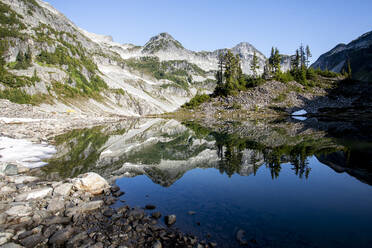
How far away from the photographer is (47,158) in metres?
26.2

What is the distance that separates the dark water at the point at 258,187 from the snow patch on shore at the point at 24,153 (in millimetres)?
2202

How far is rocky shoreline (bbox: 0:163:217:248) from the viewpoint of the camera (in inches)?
404

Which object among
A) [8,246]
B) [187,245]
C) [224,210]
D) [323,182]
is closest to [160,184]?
[224,210]

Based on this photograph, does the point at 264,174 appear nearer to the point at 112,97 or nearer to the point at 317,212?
the point at 317,212

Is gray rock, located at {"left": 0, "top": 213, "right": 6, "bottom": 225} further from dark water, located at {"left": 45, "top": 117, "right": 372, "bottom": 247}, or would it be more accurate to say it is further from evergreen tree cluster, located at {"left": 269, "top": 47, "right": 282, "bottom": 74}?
evergreen tree cluster, located at {"left": 269, "top": 47, "right": 282, "bottom": 74}

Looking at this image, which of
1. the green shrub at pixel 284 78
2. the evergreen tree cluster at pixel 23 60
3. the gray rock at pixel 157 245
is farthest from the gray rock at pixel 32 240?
the evergreen tree cluster at pixel 23 60

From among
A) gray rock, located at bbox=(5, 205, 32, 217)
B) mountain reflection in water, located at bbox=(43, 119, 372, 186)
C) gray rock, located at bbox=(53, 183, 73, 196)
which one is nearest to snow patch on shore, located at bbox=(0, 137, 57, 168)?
mountain reflection in water, located at bbox=(43, 119, 372, 186)

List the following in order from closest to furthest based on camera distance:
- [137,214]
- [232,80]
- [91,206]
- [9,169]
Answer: [137,214] → [91,206] → [9,169] → [232,80]

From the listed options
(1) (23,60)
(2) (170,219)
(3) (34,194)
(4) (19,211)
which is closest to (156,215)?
(2) (170,219)

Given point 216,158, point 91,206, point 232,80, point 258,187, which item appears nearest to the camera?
point 91,206

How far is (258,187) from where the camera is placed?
17219mm

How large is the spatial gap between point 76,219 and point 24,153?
68.2 ft

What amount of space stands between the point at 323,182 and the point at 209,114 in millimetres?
83425

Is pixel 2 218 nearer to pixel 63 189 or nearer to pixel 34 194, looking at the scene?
pixel 34 194
